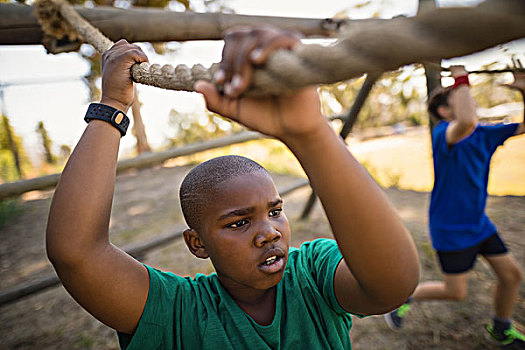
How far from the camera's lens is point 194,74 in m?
0.61

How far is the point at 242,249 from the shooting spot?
0.90 metres

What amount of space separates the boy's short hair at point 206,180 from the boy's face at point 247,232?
0.07 ft

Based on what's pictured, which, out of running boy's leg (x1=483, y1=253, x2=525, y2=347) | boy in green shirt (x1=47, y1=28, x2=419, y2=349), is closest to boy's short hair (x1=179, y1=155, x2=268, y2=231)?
boy in green shirt (x1=47, y1=28, x2=419, y2=349)

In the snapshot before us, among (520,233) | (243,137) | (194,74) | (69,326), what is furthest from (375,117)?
(194,74)

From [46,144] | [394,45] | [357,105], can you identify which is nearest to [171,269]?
[357,105]

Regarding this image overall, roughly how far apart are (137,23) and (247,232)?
3.67 feet

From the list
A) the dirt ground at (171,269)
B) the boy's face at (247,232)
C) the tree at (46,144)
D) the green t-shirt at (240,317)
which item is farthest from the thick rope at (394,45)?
the tree at (46,144)

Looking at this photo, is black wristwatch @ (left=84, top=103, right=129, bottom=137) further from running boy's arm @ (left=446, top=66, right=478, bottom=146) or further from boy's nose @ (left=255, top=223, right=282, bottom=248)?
running boy's arm @ (left=446, top=66, right=478, bottom=146)

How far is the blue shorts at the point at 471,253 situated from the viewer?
6.59 feet

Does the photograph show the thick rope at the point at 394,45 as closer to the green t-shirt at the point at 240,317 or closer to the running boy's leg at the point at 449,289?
the green t-shirt at the point at 240,317

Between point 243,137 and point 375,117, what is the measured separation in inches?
536

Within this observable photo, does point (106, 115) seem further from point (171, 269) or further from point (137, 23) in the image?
point (171, 269)

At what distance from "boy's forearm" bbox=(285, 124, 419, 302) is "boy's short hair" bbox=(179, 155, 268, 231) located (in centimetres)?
42

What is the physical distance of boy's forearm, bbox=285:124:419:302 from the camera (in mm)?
567
